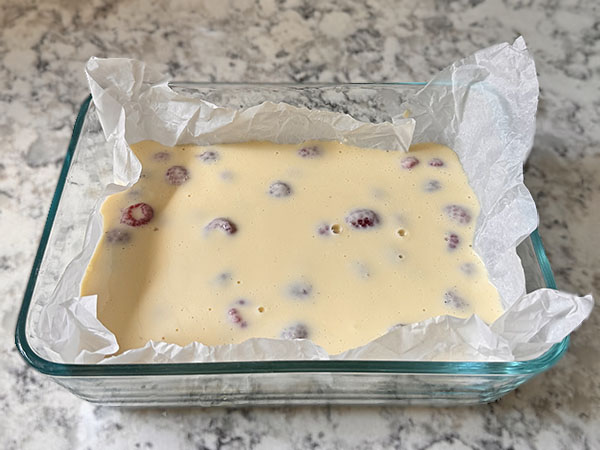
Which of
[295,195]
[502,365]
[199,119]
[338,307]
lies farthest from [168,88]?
[502,365]

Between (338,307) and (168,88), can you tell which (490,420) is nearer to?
(338,307)

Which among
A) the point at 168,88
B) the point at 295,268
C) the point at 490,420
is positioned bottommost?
the point at 490,420

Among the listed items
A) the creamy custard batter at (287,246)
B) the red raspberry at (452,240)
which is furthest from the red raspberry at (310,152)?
the red raspberry at (452,240)

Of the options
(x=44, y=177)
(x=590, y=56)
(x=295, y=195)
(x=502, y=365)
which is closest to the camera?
(x=502, y=365)

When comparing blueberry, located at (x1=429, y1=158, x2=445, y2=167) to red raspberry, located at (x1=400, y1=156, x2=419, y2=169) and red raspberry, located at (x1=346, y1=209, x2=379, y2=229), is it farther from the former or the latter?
red raspberry, located at (x1=346, y1=209, x2=379, y2=229)

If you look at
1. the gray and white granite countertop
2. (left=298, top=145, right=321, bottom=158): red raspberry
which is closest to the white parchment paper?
(left=298, top=145, right=321, bottom=158): red raspberry

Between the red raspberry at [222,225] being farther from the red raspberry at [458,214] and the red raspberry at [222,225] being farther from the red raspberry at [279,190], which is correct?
the red raspberry at [458,214]

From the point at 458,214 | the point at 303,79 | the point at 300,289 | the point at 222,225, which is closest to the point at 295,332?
the point at 300,289
